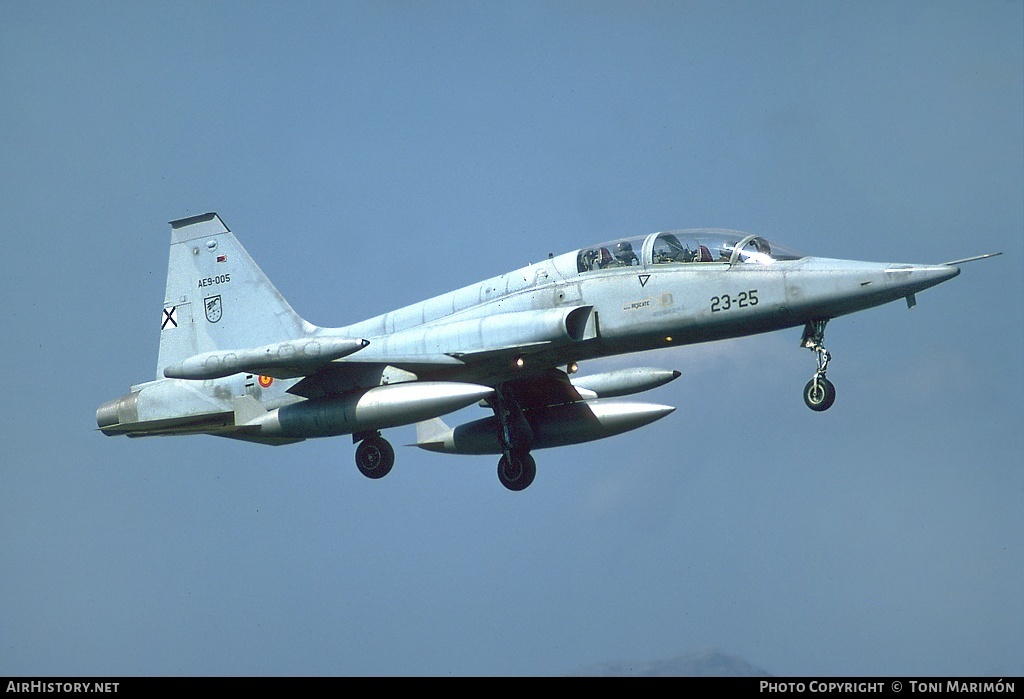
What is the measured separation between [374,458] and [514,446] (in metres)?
2.47

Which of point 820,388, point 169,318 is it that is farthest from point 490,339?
point 169,318

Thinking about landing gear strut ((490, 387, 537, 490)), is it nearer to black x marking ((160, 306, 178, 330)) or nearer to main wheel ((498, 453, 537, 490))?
main wheel ((498, 453, 537, 490))

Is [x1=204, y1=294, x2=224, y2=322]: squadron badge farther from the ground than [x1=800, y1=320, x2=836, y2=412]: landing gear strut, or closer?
farther from the ground

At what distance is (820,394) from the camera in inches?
750

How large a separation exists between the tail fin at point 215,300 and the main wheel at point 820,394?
9.26 meters

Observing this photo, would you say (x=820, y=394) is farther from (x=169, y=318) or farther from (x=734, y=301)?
(x=169, y=318)

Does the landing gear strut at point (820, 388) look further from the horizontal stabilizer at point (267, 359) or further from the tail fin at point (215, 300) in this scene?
the tail fin at point (215, 300)

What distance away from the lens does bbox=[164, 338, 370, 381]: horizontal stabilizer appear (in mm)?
20422

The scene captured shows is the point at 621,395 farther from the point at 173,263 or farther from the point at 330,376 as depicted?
the point at 173,263

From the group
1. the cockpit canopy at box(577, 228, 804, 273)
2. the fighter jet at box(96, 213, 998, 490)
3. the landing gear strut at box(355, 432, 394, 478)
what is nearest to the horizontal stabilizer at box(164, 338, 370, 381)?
the fighter jet at box(96, 213, 998, 490)

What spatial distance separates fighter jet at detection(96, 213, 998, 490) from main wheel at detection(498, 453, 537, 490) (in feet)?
0.10

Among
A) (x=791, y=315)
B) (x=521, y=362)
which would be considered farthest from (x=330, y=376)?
(x=791, y=315)
